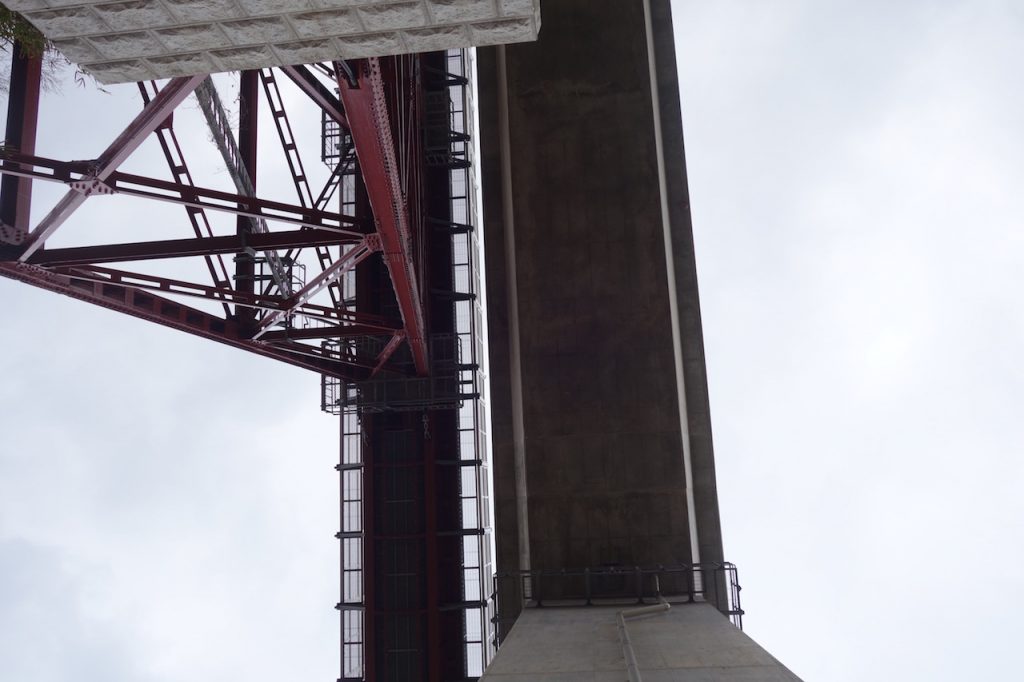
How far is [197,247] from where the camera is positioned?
21047 mm

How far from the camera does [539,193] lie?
27.8m

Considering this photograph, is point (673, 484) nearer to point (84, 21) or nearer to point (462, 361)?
point (462, 361)

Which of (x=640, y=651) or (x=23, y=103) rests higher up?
(x=23, y=103)

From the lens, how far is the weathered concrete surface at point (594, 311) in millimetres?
25203

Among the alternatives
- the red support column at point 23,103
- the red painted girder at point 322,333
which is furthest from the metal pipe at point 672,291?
the red support column at point 23,103

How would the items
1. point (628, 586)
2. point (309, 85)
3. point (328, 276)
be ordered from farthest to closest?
point (628, 586), point (328, 276), point (309, 85)

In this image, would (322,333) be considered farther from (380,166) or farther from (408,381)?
(380,166)

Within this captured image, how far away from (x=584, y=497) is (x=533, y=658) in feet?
33.2

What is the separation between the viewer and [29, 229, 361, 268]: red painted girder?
20.7m

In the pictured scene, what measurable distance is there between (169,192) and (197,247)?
209 centimetres

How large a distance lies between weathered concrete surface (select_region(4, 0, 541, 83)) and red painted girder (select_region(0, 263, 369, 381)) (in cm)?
1399

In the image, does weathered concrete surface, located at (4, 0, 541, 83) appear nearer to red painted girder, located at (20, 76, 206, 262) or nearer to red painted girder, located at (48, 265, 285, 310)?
red painted girder, located at (20, 76, 206, 262)

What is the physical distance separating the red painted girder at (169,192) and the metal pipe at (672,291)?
36.5ft

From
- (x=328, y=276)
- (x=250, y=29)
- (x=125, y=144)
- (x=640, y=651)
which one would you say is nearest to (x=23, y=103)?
A: (x=125, y=144)
